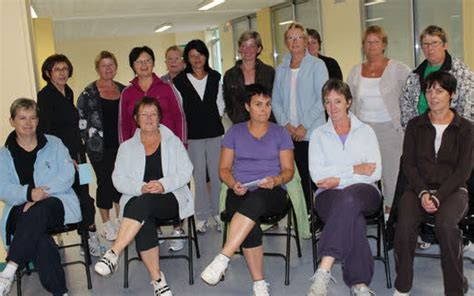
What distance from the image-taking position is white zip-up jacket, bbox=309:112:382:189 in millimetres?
3236

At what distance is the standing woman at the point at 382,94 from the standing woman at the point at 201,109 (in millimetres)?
1155

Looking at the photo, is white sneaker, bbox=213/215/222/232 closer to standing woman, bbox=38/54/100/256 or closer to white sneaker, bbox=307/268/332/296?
standing woman, bbox=38/54/100/256

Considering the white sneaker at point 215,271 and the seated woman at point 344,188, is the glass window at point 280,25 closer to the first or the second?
the seated woman at point 344,188

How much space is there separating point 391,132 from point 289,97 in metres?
0.81

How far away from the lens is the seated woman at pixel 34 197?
10.5 ft

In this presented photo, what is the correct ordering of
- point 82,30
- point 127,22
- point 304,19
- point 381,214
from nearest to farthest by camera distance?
point 381,214 < point 304,19 < point 127,22 < point 82,30

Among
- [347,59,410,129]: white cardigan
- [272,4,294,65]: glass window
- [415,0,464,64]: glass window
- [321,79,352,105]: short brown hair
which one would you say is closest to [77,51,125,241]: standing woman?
[321,79,352,105]: short brown hair

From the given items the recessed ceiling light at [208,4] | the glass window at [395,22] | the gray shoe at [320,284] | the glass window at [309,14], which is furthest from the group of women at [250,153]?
the recessed ceiling light at [208,4]

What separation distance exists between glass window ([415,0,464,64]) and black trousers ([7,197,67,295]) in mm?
5213

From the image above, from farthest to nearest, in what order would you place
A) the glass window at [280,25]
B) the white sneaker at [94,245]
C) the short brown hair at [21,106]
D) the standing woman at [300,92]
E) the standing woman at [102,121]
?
the glass window at [280,25] < the standing woman at [102,121] < the white sneaker at [94,245] < the standing woman at [300,92] < the short brown hair at [21,106]

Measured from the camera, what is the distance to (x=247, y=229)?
3092 millimetres

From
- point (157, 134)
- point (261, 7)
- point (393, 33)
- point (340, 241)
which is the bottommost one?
point (340, 241)

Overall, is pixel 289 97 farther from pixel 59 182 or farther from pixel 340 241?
pixel 59 182

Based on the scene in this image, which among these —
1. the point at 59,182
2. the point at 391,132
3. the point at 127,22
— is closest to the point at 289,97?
the point at 391,132
